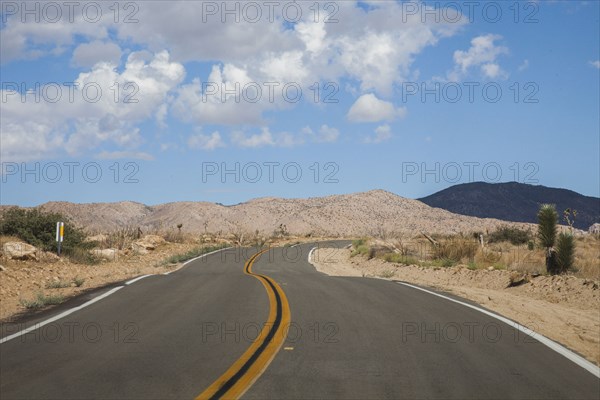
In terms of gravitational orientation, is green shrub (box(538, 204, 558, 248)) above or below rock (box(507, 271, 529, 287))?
above

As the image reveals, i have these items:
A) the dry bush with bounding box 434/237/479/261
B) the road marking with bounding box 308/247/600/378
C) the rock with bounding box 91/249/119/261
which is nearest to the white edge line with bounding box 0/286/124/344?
the road marking with bounding box 308/247/600/378

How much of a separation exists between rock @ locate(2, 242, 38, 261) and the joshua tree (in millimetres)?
19735

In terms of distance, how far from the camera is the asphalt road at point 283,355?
6477 mm

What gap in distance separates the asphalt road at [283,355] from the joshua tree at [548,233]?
32.0 feet

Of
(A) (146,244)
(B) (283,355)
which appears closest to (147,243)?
(A) (146,244)

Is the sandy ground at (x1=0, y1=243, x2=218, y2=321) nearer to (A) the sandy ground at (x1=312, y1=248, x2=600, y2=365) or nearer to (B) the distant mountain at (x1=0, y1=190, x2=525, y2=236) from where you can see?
(A) the sandy ground at (x1=312, y1=248, x2=600, y2=365)

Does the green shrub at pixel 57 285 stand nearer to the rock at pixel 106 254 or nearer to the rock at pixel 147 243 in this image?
the rock at pixel 106 254

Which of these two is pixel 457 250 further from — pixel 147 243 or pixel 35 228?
pixel 147 243

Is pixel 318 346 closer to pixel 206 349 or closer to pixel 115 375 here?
pixel 206 349

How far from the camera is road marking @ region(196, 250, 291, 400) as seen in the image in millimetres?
6274

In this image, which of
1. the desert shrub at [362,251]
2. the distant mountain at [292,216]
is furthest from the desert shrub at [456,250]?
the distant mountain at [292,216]

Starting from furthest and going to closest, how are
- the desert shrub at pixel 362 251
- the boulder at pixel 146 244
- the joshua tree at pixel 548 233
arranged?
the desert shrub at pixel 362 251 → the boulder at pixel 146 244 → the joshua tree at pixel 548 233

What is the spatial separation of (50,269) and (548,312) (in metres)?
17.3

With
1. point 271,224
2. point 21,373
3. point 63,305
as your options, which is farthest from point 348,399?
point 271,224
